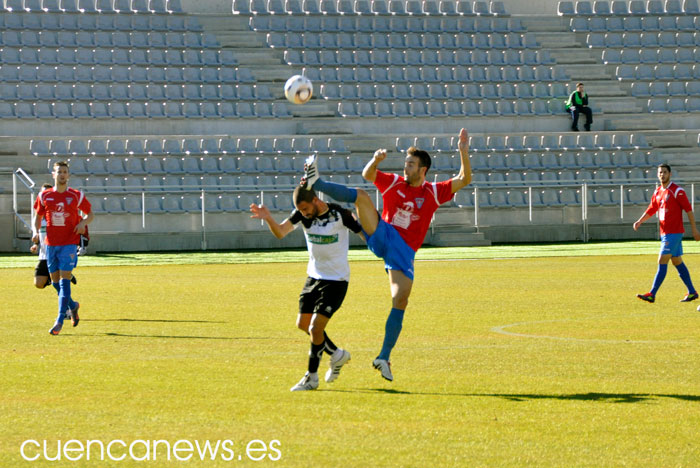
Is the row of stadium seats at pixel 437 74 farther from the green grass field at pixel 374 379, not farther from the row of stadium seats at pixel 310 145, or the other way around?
the green grass field at pixel 374 379

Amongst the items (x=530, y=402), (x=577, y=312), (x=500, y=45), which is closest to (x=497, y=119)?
(x=500, y=45)

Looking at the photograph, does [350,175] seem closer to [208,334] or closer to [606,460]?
[208,334]

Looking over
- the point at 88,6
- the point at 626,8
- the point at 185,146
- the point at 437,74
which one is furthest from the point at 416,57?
the point at 88,6

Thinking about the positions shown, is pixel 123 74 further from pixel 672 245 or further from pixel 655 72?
pixel 672 245

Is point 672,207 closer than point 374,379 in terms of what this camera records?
No

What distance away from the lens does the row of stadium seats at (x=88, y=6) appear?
39.5 m

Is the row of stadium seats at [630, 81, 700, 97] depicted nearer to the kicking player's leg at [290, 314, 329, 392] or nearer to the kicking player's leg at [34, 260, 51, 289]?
the kicking player's leg at [34, 260, 51, 289]

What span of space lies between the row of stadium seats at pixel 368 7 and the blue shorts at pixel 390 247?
3380 centimetres

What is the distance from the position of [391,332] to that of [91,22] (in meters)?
32.4

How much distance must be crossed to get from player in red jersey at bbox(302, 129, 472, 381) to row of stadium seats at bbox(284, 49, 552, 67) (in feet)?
101

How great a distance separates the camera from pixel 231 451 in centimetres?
Result: 655

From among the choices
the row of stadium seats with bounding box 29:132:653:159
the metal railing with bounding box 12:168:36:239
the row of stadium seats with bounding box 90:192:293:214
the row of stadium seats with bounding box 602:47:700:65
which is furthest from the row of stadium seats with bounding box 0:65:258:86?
the row of stadium seats with bounding box 602:47:700:65

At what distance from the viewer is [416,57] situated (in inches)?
1638

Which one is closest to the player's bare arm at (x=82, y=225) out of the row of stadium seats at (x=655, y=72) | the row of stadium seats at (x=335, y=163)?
the row of stadium seats at (x=335, y=163)
